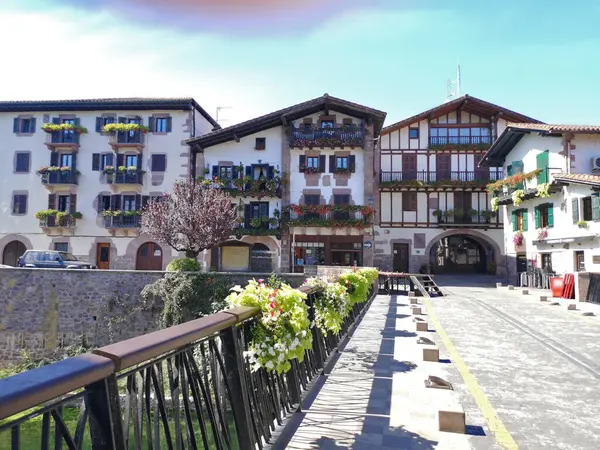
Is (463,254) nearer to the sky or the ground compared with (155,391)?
nearer to the sky

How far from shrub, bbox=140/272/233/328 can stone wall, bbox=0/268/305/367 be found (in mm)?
434

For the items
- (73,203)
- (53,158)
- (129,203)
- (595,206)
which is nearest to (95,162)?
(53,158)

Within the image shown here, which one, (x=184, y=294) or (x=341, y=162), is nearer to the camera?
(x=184, y=294)

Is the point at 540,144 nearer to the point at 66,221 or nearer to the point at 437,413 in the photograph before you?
the point at 437,413

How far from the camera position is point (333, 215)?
28562 millimetres

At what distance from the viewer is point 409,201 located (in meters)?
31.8

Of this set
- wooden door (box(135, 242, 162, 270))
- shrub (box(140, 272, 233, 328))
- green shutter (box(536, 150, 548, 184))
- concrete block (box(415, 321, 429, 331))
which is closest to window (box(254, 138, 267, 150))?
wooden door (box(135, 242, 162, 270))

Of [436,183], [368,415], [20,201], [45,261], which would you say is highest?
[436,183]

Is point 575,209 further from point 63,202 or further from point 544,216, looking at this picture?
point 63,202

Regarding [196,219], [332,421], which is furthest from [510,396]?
[196,219]

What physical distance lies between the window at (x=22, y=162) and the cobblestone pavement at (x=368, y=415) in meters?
31.7

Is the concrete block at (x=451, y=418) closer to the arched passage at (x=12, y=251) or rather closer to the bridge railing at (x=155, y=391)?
the bridge railing at (x=155, y=391)

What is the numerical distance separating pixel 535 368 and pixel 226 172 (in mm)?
25196

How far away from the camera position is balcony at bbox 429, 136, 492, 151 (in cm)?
3145
